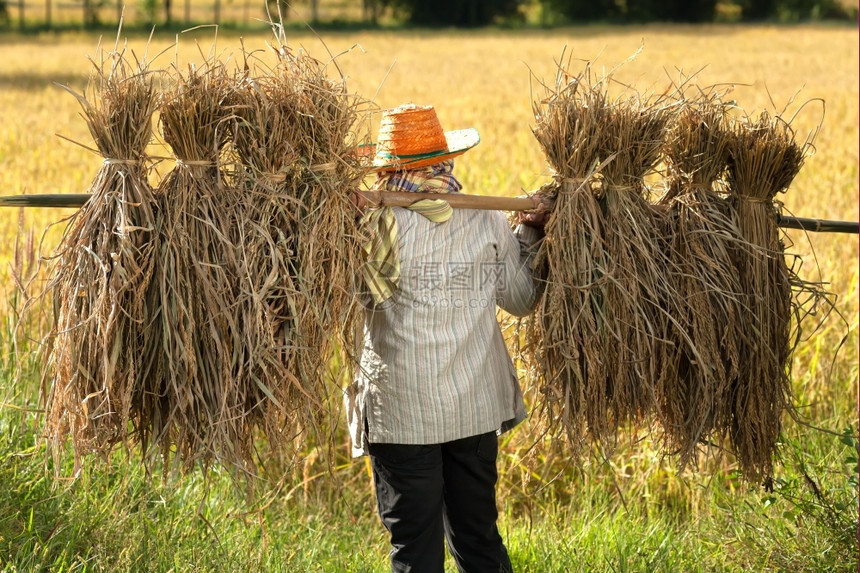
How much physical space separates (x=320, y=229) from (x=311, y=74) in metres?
0.45

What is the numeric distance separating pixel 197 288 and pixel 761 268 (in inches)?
69.1

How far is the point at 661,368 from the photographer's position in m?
2.91

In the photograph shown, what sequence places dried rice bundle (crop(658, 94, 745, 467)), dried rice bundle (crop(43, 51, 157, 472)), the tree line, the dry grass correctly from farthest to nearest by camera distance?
the tree line
the dry grass
dried rice bundle (crop(658, 94, 745, 467))
dried rice bundle (crop(43, 51, 157, 472))

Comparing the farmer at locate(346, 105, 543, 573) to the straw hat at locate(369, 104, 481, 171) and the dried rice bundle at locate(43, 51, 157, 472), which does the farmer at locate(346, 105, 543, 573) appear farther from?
the dried rice bundle at locate(43, 51, 157, 472)

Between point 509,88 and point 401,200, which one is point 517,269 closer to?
point 401,200

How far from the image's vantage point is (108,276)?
7.81ft

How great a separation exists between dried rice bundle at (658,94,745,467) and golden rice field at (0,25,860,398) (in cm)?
19

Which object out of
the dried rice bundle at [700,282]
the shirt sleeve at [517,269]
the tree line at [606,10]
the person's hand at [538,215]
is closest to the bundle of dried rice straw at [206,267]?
the shirt sleeve at [517,269]

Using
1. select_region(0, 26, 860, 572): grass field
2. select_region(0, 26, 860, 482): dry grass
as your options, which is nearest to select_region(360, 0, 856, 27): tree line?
select_region(0, 26, 860, 482): dry grass

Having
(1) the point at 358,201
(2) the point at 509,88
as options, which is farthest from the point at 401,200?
(2) the point at 509,88

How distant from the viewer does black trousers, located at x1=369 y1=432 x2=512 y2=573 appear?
105 inches

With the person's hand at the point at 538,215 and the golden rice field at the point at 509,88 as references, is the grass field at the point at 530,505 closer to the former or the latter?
the golden rice field at the point at 509,88

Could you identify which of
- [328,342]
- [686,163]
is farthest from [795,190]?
[328,342]

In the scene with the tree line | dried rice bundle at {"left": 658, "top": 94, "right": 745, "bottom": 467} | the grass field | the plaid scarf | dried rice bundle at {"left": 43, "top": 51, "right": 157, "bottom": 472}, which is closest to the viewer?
dried rice bundle at {"left": 43, "top": 51, "right": 157, "bottom": 472}
